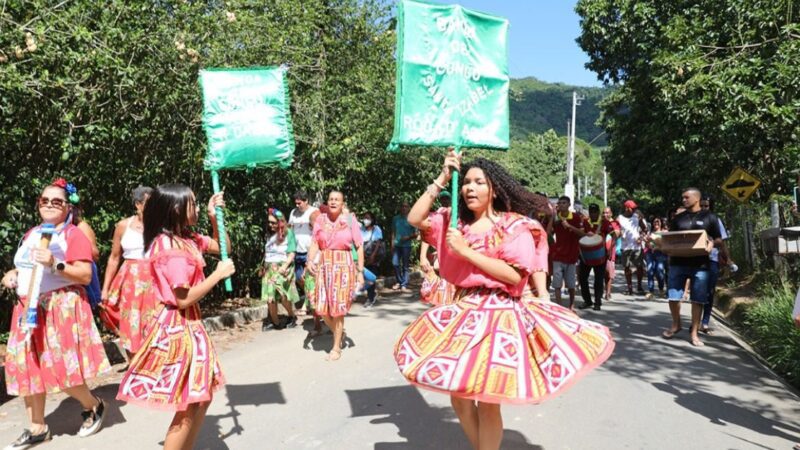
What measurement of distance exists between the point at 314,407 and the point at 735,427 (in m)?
3.20

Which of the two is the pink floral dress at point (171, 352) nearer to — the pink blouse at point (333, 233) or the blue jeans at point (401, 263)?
the pink blouse at point (333, 233)

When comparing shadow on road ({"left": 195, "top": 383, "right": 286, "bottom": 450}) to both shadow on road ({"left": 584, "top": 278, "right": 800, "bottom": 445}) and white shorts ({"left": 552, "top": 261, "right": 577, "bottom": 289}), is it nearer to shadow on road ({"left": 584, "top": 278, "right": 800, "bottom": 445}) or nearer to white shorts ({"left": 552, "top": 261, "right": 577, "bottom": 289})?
shadow on road ({"left": 584, "top": 278, "right": 800, "bottom": 445})

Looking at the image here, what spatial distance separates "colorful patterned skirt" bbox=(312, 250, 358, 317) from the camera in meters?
7.39

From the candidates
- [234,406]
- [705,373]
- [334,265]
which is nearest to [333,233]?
[334,265]

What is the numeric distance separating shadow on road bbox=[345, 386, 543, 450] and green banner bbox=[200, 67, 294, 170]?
2.09m

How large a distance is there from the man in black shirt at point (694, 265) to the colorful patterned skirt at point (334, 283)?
3.82 metres

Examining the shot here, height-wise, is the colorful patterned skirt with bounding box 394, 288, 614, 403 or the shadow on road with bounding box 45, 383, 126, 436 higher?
the colorful patterned skirt with bounding box 394, 288, 614, 403

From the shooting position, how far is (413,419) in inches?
201

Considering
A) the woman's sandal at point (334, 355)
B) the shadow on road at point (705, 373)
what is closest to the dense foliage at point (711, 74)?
the shadow on road at point (705, 373)

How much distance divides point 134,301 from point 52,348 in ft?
4.37

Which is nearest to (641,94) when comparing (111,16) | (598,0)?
(598,0)

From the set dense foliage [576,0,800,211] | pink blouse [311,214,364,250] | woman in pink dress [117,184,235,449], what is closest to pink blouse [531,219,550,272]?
woman in pink dress [117,184,235,449]

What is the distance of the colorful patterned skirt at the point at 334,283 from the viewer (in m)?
7.39

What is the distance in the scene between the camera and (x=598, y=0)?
19906 millimetres
